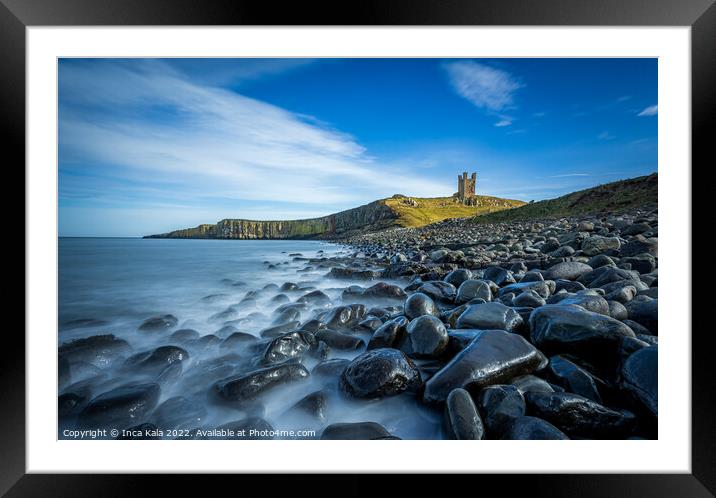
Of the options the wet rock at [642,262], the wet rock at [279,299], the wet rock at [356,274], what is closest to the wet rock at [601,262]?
the wet rock at [642,262]

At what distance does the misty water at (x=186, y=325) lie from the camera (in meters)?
1.53

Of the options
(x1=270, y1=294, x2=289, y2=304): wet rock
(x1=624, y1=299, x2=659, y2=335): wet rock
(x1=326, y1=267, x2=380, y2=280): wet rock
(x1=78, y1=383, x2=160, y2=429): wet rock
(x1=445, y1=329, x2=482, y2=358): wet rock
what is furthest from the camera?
(x1=326, y1=267, x2=380, y2=280): wet rock

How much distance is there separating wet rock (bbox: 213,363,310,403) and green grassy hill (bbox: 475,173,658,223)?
4.27 meters

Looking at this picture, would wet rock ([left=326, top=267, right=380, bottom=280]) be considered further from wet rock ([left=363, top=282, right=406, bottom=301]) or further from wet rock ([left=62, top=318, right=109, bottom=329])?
wet rock ([left=62, top=318, right=109, bottom=329])

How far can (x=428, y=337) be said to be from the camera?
6.12ft

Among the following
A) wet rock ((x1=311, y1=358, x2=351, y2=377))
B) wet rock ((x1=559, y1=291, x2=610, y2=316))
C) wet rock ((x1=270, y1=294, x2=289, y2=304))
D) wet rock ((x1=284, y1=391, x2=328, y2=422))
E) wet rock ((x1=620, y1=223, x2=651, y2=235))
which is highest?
wet rock ((x1=620, y1=223, x2=651, y2=235))

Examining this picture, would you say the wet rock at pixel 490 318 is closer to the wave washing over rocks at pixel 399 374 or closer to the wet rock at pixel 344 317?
the wave washing over rocks at pixel 399 374

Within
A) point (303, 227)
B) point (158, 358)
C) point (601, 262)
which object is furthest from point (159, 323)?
point (303, 227)

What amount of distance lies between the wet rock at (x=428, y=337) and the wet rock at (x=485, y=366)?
0.87 ft

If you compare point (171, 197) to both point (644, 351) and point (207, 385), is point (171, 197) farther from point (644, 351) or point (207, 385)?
point (644, 351)

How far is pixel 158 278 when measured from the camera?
3783 millimetres

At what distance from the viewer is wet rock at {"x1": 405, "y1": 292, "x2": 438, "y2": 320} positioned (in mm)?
2453

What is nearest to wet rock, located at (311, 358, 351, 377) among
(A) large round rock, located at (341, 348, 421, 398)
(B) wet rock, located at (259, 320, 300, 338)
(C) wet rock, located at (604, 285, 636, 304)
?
(A) large round rock, located at (341, 348, 421, 398)
